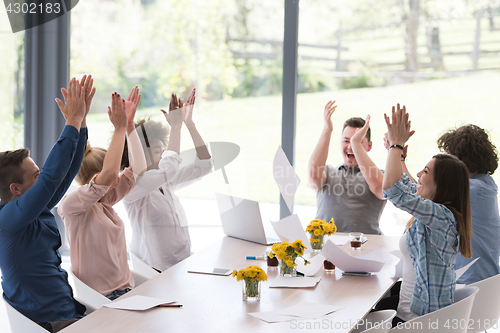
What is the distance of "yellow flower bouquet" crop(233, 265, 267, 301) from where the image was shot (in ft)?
6.06

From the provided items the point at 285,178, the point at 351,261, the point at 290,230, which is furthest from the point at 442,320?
the point at 285,178

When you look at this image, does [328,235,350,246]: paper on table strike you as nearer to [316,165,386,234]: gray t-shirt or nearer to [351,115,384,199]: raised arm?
[316,165,386,234]: gray t-shirt

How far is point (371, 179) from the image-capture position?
120 inches

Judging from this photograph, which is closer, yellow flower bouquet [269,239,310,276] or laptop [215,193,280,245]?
yellow flower bouquet [269,239,310,276]

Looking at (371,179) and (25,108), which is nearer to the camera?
(371,179)

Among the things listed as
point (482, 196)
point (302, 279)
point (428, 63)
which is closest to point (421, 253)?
point (302, 279)

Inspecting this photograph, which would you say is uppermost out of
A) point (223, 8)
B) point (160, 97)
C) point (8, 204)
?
point (223, 8)

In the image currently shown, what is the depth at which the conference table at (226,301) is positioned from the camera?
1.66m

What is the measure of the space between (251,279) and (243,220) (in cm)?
92

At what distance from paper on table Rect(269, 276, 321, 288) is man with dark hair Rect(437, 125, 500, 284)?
0.86 m

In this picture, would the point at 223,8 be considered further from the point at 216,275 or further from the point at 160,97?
the point at 216,275

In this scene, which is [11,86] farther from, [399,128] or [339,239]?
[399,128]

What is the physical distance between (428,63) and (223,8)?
1.72m

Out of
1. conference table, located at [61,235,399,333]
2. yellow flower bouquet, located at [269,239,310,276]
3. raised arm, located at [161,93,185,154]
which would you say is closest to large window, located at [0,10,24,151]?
raised arm, located at [161,93,185,154]
